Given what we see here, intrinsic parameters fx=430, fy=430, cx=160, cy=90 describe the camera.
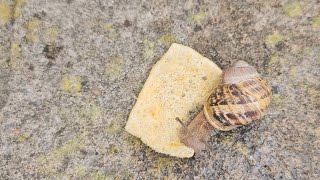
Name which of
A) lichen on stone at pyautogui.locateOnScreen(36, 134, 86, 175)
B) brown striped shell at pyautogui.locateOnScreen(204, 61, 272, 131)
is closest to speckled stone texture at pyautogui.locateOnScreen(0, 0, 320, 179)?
lichen on stone at pyautogui.locateOnScreen(36, 134, 86, 175)

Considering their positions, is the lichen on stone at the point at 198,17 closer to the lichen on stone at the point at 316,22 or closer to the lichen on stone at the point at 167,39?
the lichen on stone at the point at 167,39

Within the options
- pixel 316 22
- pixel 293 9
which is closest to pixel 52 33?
pixel 293 9

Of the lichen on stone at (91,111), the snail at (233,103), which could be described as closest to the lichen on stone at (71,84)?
the lichen on stone at (91,111)

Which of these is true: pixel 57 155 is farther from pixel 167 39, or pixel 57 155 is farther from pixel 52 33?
pixel 167 39

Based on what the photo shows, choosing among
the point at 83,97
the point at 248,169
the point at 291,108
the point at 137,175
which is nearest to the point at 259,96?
the point at 291,108

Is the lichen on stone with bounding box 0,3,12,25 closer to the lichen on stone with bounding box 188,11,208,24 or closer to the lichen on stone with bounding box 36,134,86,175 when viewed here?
the lichen on stone with bounding box 36,134,86,175

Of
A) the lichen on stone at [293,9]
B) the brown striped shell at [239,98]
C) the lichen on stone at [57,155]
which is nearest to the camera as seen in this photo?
the brown striped shell at [239,98]
